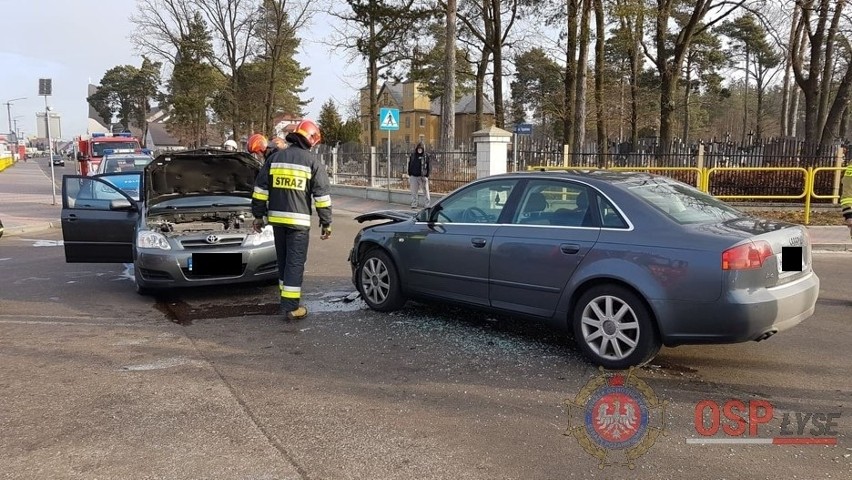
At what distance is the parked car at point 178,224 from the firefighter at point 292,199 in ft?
2.42

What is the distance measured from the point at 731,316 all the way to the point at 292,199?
3904mm

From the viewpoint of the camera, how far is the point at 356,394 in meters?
4.05

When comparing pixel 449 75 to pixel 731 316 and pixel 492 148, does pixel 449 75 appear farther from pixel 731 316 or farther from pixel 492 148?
pixel 731 316

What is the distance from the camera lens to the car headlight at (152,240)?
6.41 metres

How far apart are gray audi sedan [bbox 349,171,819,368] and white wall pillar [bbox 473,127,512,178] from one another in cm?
1053

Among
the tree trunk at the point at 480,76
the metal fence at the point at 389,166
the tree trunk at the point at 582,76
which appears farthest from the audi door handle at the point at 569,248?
the tree trunk at the point at 480,76

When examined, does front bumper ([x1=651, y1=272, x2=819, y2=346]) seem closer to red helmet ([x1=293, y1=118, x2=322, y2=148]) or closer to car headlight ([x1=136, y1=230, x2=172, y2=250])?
red helmet ([x1=293, y1=118, x2=322, y2=148])

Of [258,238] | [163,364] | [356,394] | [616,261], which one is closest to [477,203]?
[616,261]

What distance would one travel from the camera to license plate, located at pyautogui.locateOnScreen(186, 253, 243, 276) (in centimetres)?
638

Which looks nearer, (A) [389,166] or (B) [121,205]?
(B) [121,205]

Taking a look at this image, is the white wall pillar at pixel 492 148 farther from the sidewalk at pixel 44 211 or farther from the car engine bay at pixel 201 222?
the car engine bay at pixel 201 222

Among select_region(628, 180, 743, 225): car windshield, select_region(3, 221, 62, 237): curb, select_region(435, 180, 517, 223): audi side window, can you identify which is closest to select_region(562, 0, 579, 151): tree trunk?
select_region(435, 180, 517, 223): audi side window

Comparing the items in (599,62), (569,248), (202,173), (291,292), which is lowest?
(291,292)

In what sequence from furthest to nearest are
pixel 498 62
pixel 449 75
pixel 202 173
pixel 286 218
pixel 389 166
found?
pixel 498 62 < pixel 449 75 < pixel 389 166 < pixel 202 173 < pixel 286 218
